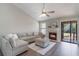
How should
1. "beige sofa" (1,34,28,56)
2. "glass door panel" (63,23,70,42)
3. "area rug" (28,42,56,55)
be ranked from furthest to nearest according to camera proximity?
"glass door panel" (63,23,70,42) < "area rug" (28,42,56,55) < "beige sofa" (1,34,28,56)

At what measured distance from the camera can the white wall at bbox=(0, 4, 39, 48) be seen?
6.31 feet

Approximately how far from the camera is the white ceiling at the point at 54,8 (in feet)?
6.16

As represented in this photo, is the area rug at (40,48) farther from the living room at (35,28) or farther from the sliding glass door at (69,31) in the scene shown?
the sliding glass door at (69,31)

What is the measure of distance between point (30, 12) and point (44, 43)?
970 millimetres

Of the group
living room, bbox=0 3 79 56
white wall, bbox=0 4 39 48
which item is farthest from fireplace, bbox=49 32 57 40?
white wall, bbox=0 4 39 48

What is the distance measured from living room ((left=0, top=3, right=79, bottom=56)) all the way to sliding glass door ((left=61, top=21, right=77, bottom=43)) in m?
0.04

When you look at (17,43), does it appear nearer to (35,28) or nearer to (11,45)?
(11,45)

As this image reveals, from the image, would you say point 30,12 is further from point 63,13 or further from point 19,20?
point 63,13

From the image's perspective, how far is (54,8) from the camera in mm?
1966

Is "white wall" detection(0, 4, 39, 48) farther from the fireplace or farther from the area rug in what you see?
the fireplace

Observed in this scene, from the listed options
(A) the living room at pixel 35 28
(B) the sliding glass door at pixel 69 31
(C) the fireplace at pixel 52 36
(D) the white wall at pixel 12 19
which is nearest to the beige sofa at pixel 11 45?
(A) the living room at pixel 35 28

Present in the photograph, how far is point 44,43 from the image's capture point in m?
2.09

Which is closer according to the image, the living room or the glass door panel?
the living room

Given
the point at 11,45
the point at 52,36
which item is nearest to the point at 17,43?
the point at 11,45
